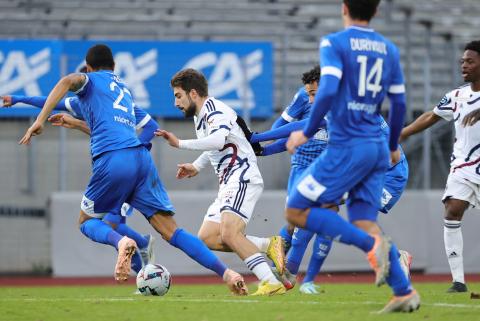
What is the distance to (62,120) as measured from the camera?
→ 9680 mm

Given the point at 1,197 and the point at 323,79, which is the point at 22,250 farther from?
the point at 323,79

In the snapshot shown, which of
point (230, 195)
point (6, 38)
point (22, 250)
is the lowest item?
point (22, 250)

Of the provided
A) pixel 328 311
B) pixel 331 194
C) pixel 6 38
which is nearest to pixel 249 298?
pixel 328 311

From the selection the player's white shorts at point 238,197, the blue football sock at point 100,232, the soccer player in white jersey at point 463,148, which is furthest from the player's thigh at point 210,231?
the soccer player in white jersey at point 463,148

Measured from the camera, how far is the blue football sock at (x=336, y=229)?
672 centimetres

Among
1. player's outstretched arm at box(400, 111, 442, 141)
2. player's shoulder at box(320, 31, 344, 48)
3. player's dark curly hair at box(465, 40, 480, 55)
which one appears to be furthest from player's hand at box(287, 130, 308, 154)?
player's dark curly hair at box(465, 40, 480, 55)

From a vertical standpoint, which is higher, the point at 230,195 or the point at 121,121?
the point at 121,121

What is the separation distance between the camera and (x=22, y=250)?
1619cm

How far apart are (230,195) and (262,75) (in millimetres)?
7383

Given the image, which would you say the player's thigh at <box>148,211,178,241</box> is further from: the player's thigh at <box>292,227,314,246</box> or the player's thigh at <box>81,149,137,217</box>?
the player's thigh at <box>292,227,314,246</box>

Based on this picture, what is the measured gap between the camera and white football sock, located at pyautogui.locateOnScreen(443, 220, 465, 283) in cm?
1037

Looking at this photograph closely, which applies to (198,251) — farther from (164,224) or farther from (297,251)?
(297,251)

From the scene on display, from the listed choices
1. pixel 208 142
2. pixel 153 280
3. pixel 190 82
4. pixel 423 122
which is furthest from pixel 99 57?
pixel 423 122

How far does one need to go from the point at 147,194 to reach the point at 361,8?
335 centimetres
